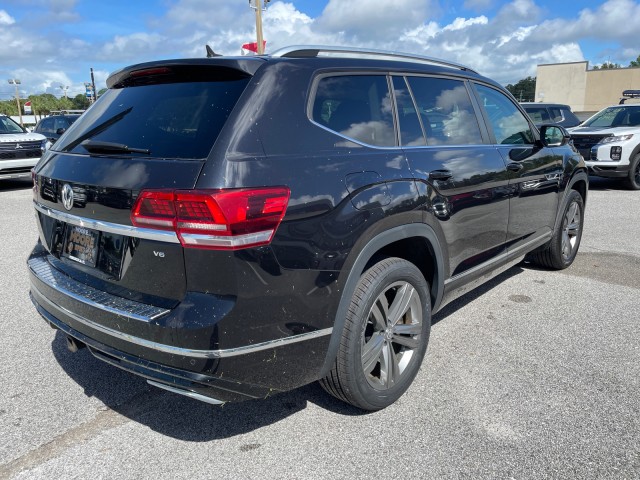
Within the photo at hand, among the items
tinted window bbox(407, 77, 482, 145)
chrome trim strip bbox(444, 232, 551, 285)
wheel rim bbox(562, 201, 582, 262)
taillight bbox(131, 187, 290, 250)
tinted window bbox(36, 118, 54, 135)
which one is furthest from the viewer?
tinted window bbox(36, 118, 54, 135)

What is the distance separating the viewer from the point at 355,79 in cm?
285

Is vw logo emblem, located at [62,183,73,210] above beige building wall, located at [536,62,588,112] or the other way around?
the other way around

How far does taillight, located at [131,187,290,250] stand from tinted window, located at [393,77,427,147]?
1136 mm

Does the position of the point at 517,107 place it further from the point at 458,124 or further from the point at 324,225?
the point at 324,225

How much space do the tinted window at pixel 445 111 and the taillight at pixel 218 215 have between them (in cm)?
144

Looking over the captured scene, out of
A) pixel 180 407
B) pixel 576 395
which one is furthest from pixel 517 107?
pixel 180 407

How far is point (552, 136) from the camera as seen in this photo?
468 centimetres

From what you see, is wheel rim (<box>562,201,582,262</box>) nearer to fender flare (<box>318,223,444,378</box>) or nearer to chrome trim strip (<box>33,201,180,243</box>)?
fender flare (<box>318,223,444,378</box>)

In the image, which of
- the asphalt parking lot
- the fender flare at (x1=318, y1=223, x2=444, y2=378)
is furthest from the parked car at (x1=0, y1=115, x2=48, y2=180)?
the fender flare at (x1=318, y1=223, x2=444, y2=378)

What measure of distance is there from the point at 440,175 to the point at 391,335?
988 mm

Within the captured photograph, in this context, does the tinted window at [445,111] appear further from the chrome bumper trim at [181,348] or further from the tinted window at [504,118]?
the chrome bumper trim at [181,348]

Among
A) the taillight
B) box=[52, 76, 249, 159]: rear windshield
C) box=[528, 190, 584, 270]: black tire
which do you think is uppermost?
box=[52, 76, 249, 159]: rear windshield

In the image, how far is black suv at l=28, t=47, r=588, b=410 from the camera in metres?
2.14

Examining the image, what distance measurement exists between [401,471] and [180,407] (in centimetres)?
131
